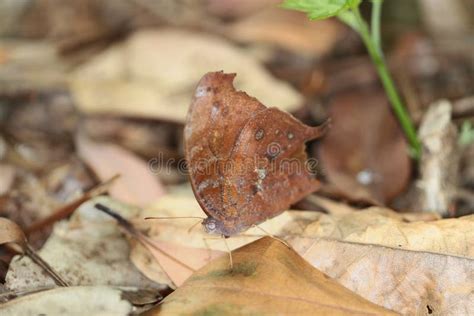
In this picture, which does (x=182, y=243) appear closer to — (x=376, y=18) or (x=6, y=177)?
(x=6, y=177)

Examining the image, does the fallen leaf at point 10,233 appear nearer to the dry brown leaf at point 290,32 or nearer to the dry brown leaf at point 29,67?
the dry brown leaf at point 29,67

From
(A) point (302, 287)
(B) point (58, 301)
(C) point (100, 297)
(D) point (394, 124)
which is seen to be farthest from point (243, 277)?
(D) point (394, 124)

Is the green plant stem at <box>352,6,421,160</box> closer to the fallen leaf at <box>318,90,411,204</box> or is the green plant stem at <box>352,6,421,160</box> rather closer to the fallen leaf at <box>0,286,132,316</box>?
the fallen leaf at <box>318,90,411,204</box>

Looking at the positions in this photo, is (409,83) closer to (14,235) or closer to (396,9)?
(396,9)

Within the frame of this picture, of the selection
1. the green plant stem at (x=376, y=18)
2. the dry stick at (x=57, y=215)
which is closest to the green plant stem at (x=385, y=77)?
the green plant stem at (x=376, y=18)

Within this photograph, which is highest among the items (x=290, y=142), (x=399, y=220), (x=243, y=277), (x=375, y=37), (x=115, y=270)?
(x=375, y=37)
